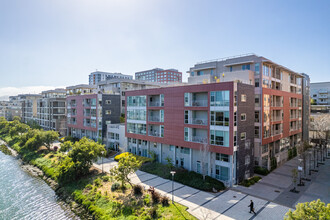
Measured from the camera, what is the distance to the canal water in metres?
23.8

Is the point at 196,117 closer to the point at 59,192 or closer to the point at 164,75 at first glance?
the point at 59,192

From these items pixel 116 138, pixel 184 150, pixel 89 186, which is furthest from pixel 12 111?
pixel 184 150

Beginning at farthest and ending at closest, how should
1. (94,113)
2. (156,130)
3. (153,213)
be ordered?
(94,113), (156,130), (153,213)

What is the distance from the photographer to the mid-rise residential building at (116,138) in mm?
44188

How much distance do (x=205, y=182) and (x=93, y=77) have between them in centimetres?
12330

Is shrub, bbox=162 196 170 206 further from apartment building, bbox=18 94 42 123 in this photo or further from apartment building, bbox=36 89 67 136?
apartment building, bbox=18 94 42 123

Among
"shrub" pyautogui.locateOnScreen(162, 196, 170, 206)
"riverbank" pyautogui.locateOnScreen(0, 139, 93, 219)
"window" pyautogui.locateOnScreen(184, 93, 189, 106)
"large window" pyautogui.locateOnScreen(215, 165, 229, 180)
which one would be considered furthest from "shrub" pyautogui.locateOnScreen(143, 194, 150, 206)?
"window" pyautogui.locateOnScreen(184, 93, 189, 106)

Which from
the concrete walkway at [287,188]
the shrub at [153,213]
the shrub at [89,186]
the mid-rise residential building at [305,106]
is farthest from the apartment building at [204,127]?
the mid-rise residential building at [305,106]

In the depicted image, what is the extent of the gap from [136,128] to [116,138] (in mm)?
8956

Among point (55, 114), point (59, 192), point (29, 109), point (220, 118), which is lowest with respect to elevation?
point (59, 192)

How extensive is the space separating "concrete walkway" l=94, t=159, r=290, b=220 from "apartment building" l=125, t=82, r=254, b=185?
356cm

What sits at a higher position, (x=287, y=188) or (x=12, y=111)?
(x=12, y=111)

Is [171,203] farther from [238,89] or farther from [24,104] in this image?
[24,104]

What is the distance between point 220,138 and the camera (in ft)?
88.3
